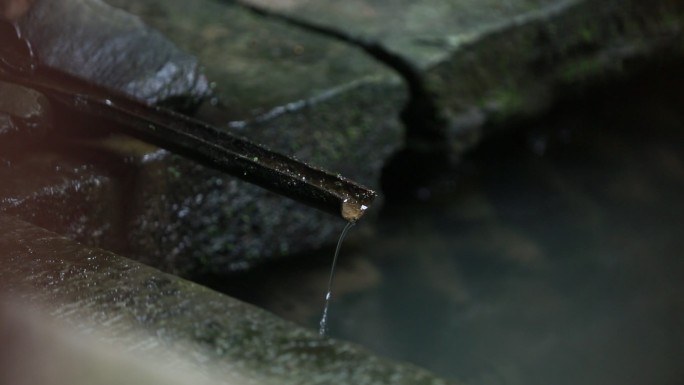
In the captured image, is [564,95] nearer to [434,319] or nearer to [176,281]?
[434,319]

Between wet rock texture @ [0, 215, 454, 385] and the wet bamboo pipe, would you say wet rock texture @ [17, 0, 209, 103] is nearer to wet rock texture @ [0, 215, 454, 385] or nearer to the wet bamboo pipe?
the wet bamboo pipe

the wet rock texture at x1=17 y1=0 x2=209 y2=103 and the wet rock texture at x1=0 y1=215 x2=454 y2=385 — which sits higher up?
the wet rock texture at x1=17 y1=0 x2=209 y2=103

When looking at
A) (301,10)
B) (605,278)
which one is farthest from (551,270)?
(301,10)

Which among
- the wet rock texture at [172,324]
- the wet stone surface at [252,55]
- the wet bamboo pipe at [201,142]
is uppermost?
the wet stone surface at [252,55]

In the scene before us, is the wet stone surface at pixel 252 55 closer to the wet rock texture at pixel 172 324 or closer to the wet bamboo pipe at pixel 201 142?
the wet bamboo pipe at pixel 201 142

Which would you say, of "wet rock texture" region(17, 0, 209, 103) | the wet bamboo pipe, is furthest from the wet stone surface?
the wet bamboo pipe

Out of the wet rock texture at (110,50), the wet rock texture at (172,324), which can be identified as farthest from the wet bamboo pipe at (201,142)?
the wet rock texture at (172,324)
